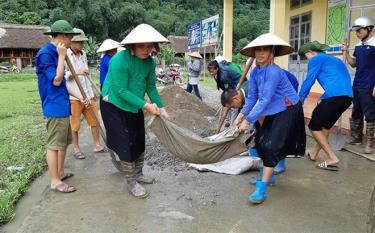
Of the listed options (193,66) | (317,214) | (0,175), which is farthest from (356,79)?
(193,66)

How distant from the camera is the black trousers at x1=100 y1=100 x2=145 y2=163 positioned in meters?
3.72

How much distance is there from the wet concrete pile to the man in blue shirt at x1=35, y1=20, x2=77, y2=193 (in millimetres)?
1273

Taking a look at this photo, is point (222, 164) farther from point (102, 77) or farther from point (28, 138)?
point (28, 138)

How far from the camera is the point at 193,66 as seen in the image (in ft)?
36.1

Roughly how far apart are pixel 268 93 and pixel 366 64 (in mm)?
2517

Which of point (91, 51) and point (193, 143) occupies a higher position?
point (91, 51)

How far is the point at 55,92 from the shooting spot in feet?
12.4

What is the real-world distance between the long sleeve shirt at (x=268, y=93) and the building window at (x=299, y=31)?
7.59 meters

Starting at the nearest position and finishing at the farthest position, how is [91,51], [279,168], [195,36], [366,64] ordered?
[279,168]
[366,64]
[195,36]
[91,51]

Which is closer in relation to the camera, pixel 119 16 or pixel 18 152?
pixel 18 152

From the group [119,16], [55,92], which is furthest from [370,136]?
[119,16]

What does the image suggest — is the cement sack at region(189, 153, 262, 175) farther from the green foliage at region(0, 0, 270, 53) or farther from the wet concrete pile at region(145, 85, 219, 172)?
the green foliage at region(0, 0, 270, 53)

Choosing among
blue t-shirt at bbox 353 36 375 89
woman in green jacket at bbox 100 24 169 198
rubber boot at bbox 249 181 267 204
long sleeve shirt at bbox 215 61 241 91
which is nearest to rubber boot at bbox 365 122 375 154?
blue t-shirt at bbox 353 36 375 89

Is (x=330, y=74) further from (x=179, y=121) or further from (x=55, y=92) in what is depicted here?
(x=179, y=121)
